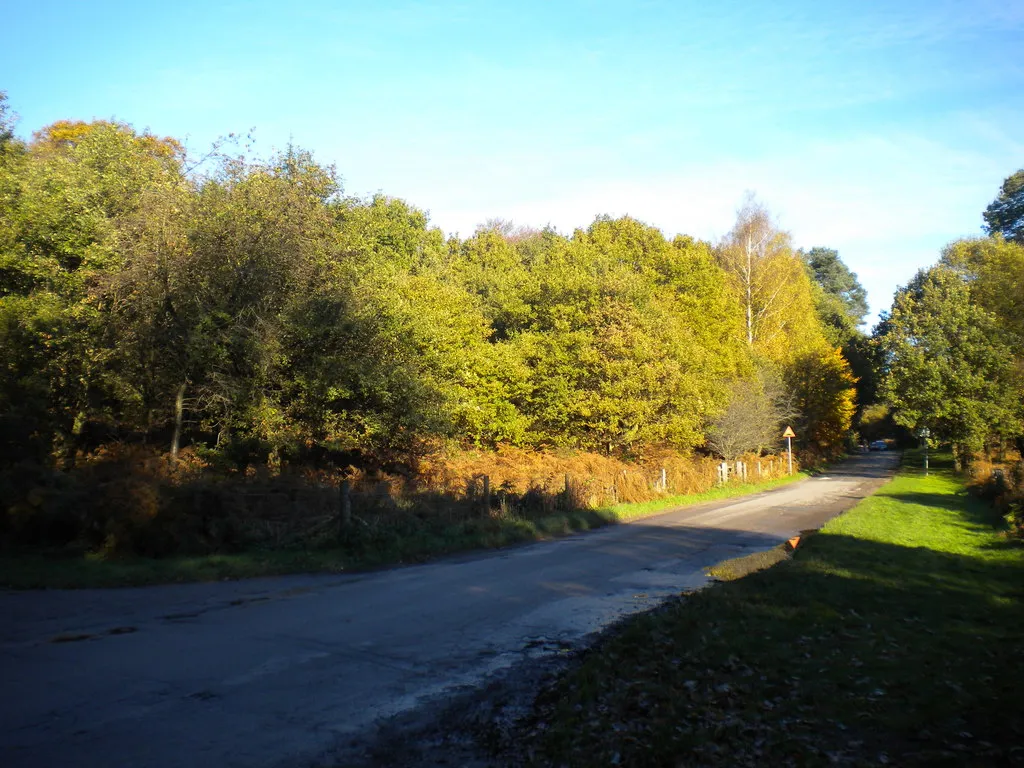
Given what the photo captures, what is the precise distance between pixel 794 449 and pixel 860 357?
20.7 metres

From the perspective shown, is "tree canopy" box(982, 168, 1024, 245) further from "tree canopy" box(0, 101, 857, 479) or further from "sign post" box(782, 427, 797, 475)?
"tree canopy" box(0, 101, 857, 479)

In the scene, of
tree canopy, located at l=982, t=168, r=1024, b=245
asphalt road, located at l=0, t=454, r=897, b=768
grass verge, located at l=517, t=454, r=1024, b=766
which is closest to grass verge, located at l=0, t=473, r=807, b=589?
asphalt road, located at l=0, t=454, r=897, b=768

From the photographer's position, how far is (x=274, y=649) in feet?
26.9

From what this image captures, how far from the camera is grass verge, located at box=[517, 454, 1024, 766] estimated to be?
5.21 metres

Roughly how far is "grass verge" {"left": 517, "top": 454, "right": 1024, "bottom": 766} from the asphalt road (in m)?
1.30

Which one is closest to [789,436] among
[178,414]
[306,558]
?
[178,414]

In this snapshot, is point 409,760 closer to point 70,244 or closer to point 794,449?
point 70,244

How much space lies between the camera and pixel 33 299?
19.0m

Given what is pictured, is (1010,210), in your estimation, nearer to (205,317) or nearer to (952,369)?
(952,369)

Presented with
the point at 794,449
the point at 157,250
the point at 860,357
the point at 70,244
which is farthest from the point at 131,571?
the point at 860,357

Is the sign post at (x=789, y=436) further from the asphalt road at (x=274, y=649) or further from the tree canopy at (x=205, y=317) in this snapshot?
the asphalt road at (x=274, y=649)

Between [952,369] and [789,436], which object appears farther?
[789,436]

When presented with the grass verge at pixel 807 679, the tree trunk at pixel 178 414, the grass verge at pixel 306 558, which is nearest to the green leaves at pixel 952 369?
the grass verge at pixel 306 558

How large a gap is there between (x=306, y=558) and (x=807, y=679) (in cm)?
995
